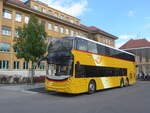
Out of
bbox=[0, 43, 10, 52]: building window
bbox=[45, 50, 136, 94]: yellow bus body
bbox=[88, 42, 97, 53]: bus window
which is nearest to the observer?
bbox=[45, 50, 136, 94]: yellow bus body

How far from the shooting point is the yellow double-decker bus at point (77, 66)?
10.9 m

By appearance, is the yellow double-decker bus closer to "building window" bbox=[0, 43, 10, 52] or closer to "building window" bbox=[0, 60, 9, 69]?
"building window" bbox=[0, 60, 9, 69]

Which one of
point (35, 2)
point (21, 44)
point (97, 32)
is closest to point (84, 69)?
point (21, 44)

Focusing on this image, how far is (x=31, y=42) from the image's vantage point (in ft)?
58.8

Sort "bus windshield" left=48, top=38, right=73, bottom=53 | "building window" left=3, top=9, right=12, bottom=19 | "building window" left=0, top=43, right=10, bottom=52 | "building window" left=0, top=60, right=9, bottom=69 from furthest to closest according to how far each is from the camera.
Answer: "building window" left=3, top=9, right=12, bottom=19 < "building window" left=0, top=43, right=10, bottom=52 < "building window" left=0, top=60, right=9, bottom=69 < "bus windshield" left=48, top=38, right=73, bottom=53

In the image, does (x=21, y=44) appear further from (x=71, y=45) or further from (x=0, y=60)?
(x=0, y=60)

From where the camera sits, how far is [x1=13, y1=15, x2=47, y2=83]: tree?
1777 cm

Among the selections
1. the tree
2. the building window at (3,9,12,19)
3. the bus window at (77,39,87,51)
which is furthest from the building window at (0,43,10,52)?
the bus window at (77,39,87,51)

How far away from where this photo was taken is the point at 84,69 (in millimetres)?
12062

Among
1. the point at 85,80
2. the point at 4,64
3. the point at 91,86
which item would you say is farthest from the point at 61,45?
the point at 4,64

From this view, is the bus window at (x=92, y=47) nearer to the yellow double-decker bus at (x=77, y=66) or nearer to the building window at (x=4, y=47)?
the yellow double-decker bus at (x=77, y=66)

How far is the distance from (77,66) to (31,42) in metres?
8.72

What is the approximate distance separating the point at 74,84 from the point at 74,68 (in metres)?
1.08

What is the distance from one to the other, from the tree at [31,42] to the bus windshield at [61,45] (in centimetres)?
600
